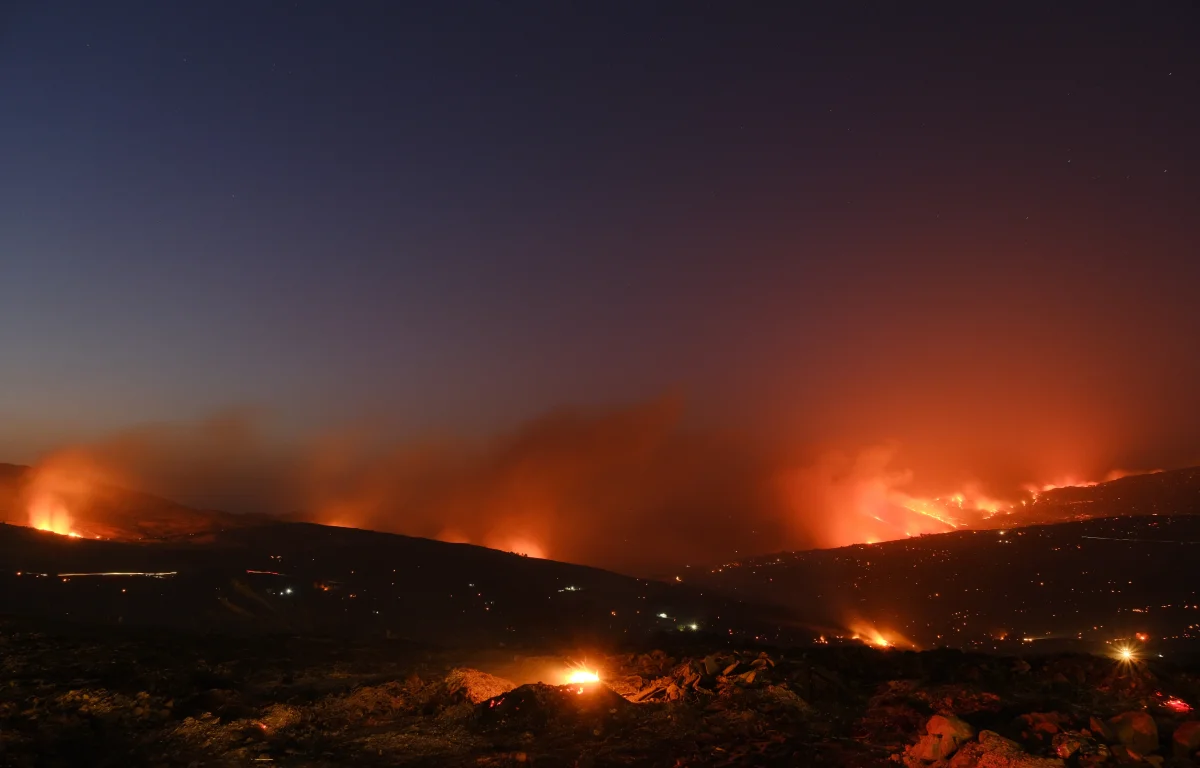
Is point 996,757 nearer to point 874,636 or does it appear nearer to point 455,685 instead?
point 455,685

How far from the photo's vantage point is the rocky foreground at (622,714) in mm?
11719

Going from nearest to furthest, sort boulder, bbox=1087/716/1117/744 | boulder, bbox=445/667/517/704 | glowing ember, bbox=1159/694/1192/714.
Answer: boulder, bbox=1087/716/1117/744 < glowing ember, bbox=1159/694/1192/714 < boulder, bbox=445/667/517/704

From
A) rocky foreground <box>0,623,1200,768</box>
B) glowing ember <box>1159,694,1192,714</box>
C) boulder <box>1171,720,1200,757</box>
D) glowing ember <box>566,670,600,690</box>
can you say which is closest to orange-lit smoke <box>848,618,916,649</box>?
glowing ember <box>566,670,600,690</box>

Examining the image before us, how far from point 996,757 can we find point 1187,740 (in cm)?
306

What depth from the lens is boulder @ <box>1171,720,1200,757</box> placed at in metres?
10.7

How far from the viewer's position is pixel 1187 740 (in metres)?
10.7

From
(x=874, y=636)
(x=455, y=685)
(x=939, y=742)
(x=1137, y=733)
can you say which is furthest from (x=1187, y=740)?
(x=874, y=636)

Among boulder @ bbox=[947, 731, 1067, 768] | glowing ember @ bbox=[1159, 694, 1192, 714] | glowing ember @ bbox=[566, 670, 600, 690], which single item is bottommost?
boulder @ bbox=[947, 731, 1067, 768]

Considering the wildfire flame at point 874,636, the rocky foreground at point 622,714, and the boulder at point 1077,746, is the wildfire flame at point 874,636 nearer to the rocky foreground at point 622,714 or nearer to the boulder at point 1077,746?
the rocky foreground at point 622,714

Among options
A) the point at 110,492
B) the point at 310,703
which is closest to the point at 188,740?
the point at 310,703

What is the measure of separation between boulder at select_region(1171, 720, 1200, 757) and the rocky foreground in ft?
0.10

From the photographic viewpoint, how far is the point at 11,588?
33281 millimetres

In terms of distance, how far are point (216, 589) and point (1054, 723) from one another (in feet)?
133

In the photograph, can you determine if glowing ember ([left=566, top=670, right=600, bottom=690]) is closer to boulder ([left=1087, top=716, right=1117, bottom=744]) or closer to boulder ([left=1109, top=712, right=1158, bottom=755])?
boulder ([left=1087, top=716, right=1117, bottom=744])
